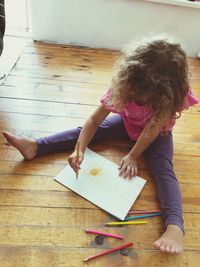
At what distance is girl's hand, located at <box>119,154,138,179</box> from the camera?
0.90 meters

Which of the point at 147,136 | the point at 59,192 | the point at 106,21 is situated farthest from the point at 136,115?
the point at 106,21

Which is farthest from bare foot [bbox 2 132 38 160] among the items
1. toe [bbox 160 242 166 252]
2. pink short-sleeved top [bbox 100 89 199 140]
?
toe [bbox 160 242 166 252]

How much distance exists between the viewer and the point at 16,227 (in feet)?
2.43

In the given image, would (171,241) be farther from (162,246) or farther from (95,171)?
(95,171)

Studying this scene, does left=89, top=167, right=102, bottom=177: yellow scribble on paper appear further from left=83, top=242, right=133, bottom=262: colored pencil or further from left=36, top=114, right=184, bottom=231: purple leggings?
left=83, top=242, right=133, bottom=262: colored pencil

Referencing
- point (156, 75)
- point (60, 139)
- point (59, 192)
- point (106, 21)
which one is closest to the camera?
point (156, 75)

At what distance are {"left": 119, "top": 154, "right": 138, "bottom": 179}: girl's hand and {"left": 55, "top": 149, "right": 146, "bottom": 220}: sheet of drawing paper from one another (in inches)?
0.6

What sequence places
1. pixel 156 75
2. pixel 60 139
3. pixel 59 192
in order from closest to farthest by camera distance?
1. pixel 156 75
2. pixel 59 192
3. pixel 60 139

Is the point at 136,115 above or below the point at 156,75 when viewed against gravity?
below

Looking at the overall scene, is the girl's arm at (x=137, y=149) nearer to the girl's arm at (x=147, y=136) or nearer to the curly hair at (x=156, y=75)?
the girl's arm at (x=147, y=136)

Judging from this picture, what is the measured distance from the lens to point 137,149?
35.8 inches

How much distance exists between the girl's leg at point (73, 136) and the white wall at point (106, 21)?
2.99ft

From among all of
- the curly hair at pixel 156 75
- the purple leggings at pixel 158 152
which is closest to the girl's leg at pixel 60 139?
the purple leggings at pixel 158 152

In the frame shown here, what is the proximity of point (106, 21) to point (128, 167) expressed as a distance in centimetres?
113
